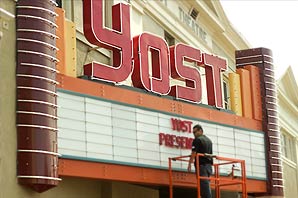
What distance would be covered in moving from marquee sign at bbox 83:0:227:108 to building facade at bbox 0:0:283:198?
2cm

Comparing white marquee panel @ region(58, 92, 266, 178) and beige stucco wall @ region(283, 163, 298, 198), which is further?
beige stucco wall @ region(283, 163, 298, 198)

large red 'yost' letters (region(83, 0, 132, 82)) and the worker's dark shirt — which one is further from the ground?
large red 'yost' letters (region(83, 0, 132, 82))

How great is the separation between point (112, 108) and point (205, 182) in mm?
2461

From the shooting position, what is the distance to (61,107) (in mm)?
13484

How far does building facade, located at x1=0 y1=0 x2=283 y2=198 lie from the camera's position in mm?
12469

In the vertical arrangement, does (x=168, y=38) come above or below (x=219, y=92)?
above

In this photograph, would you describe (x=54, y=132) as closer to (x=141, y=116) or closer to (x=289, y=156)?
(x=141, y=116)

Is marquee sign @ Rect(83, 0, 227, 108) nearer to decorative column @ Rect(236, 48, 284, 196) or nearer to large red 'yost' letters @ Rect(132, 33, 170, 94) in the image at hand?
large red 'yost' letters @ Rect(132, 33, 170, 94)

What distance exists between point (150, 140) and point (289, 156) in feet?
68.6

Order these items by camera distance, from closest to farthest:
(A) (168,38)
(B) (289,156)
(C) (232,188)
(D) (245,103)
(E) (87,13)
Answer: (E) (87,13)
(C) (232,188)
(D) (245,103)
(A) (168,38)
(B) (289,156)

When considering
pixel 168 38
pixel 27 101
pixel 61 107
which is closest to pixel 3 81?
pixel 27 101

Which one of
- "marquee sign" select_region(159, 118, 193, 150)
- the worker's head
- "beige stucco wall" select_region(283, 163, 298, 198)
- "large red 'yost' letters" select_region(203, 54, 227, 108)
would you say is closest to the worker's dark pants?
the worker's head

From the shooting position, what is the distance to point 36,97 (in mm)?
12617

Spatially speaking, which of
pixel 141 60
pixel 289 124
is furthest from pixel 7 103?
pixel 289 124
